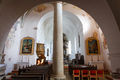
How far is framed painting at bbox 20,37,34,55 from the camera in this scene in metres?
10.7

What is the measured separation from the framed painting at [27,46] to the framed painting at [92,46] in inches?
276

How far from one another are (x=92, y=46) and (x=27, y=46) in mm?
8164

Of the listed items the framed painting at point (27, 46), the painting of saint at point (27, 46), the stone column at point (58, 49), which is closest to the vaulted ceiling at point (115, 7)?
the stone column at point (58, 49)

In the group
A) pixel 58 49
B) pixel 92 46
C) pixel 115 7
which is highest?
pixel 115 7

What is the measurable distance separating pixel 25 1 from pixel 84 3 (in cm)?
135

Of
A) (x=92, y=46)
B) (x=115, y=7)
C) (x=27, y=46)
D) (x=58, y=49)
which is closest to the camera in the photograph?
(x=115, y=7)

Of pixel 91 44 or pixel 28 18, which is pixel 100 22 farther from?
pixel 28 18

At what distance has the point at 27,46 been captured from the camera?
10.9m

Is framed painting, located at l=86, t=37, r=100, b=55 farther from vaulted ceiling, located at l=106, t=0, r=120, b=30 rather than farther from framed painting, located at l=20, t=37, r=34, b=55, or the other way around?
vaulted ceiling, located at l=106, t=0, r=120, b=30

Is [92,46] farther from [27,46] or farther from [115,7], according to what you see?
[115,7]

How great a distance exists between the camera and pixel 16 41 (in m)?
10.3

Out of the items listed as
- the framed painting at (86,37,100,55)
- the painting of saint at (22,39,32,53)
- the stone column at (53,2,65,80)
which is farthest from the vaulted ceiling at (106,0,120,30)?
the painting of saint at (22,39,32,53)

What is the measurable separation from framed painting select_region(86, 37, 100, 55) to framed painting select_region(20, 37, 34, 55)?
7.00 m

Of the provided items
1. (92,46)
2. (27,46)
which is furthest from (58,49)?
(92,46)
